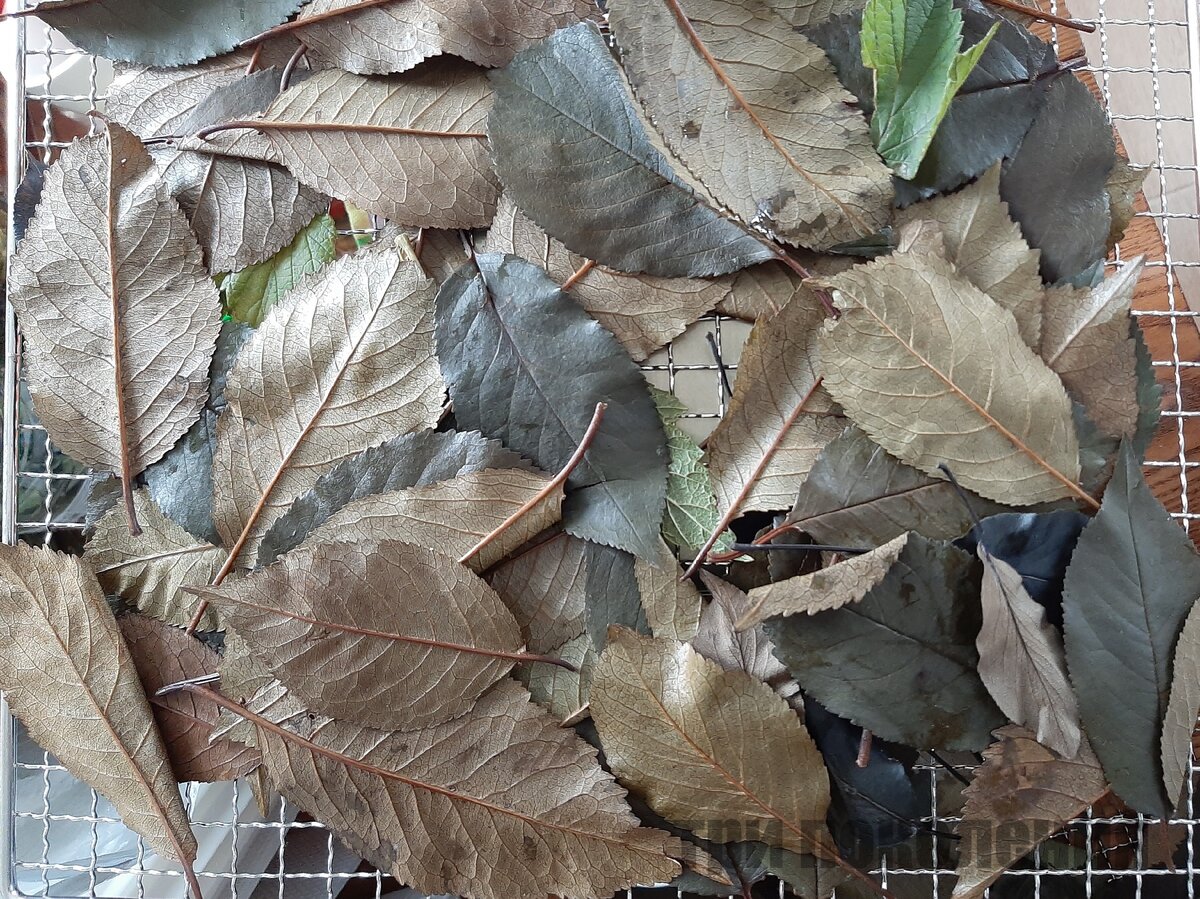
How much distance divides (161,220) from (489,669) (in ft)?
0.82

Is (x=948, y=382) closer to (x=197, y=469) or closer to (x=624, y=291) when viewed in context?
(x=624, y=291)

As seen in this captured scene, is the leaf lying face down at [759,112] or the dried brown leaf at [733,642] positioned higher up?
the leaf lying face down at [759,112]

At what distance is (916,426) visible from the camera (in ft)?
1.21

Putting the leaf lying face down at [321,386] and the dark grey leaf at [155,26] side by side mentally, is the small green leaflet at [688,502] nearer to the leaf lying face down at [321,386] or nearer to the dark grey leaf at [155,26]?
the leaf lying face down at [321,386]

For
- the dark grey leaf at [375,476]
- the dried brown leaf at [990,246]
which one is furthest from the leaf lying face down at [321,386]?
the dried brown leaf at [990,246]

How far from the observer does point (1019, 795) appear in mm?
364

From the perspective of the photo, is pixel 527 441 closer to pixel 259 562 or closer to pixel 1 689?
pixel 259 562

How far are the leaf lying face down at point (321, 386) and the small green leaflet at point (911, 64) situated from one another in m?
0.21

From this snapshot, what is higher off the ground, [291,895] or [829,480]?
[829,480]

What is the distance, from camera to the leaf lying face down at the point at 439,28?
0.40 metres

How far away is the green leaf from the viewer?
427 millimetres

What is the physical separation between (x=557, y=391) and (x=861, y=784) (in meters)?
0.21

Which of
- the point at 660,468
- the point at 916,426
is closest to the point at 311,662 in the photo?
the point at 660,468

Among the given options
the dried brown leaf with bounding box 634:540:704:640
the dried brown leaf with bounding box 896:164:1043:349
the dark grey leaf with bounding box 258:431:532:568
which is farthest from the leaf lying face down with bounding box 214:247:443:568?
the dried brown leaf with bounding box 896:164:1043:349
